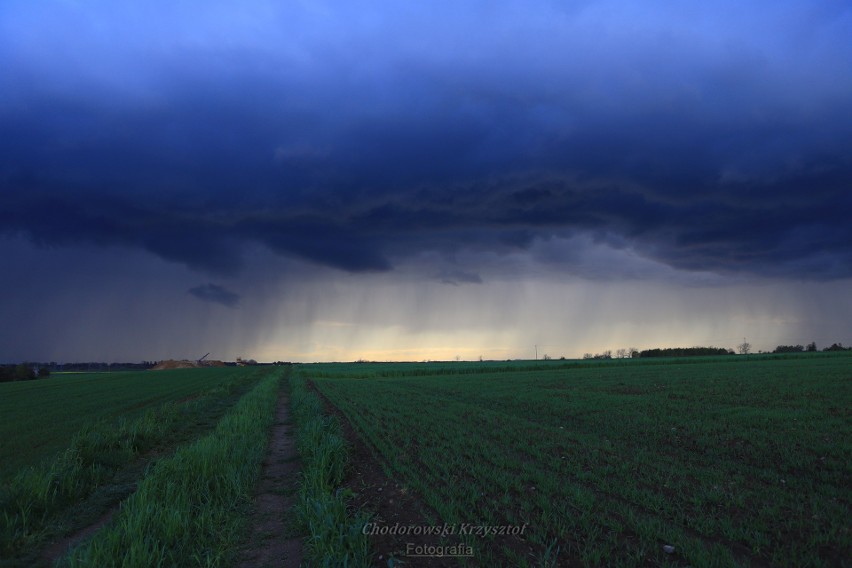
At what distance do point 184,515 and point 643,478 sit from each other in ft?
29.3

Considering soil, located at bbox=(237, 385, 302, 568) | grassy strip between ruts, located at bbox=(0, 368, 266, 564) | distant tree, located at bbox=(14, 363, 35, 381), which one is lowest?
distant tree, located at bbox=(14, 363, 35, 381)

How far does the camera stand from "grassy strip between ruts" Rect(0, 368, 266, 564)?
753 cm

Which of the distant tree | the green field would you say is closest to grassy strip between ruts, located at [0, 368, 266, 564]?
the green field

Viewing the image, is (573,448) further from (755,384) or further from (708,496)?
(755,384)

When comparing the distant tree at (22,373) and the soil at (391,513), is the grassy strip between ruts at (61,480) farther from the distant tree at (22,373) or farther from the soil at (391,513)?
the distant tree at (22,373)

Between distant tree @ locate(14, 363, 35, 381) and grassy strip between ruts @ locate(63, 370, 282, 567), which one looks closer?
grassy strip between ruts @ locate(63, 370, 282, 567)

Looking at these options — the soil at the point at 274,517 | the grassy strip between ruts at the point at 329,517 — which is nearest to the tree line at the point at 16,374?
the soil at the point at 274,517

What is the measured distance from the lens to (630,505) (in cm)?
Result: 789

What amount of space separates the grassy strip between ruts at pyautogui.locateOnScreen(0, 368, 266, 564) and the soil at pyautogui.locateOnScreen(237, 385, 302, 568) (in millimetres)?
3502

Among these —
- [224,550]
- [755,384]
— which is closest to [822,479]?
[224,550]

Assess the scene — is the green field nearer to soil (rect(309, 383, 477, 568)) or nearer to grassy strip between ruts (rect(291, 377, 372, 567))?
soil (rect(309, 383, 477, 568))

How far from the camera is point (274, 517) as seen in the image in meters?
8.34

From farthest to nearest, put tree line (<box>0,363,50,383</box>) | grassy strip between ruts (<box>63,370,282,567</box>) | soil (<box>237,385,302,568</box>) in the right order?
tree line (<box>0,363,50,383</box>) → soil (<box>237,385,302,568</box>) → grassy strip between ruts (<box>63,370,282,567</box>)

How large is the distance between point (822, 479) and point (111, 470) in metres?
16.7
